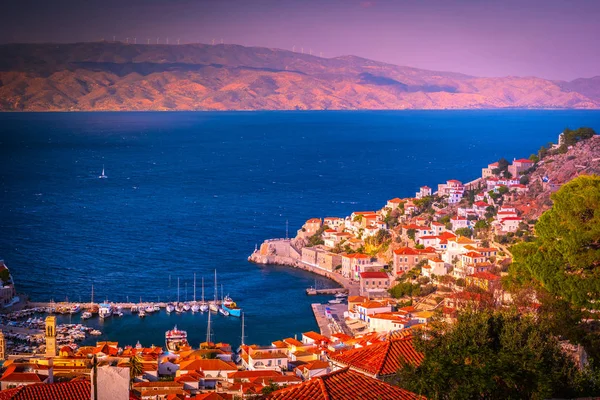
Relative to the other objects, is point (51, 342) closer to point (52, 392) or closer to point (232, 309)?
point (232, 309)

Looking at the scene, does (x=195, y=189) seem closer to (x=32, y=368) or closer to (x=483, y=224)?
(x=483, y=224)

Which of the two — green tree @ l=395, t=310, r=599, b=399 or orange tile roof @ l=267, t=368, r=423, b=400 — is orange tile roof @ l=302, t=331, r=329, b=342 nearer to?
green tree @ l=395, t=310, r=599, b=399

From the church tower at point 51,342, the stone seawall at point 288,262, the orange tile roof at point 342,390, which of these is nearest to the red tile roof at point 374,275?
the stone seawall at point 288,262

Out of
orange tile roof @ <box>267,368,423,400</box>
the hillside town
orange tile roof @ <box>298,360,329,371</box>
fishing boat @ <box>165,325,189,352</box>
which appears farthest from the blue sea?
orange tile roof @ <box>267,368,423,400</box>

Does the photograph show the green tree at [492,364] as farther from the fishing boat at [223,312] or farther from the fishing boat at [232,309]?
the fishing boat at [223,312]

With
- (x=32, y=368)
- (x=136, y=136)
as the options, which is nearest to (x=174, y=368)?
(x=32, y=368)

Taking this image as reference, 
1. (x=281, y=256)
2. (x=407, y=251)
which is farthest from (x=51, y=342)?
(x=281, y=256)
